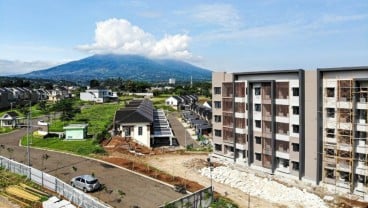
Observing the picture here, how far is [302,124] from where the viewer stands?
1342 inches

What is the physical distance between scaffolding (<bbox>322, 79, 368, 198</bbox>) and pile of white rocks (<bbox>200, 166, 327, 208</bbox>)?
114 inches

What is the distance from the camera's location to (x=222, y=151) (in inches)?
1695

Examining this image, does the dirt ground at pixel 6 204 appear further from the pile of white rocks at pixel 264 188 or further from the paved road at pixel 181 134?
the paved road at pixel 181 134

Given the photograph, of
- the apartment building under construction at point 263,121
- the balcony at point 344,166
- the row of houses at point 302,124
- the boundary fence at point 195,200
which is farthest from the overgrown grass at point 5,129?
the balcony at point 344,166

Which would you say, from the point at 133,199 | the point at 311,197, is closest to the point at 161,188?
the point at 133,199

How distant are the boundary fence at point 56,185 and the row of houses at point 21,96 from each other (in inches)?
2412

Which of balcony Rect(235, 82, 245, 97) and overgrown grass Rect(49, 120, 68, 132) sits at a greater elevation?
balcony Rect(235, 82, 245, 97)

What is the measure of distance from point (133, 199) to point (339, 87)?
18.7 m

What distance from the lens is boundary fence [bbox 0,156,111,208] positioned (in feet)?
83.9

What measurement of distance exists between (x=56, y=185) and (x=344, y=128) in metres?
23.6

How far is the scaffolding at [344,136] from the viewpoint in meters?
30.5

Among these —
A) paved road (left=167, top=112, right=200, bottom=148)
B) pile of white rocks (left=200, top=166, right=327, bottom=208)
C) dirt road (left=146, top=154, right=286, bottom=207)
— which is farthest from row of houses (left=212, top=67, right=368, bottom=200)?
paved road (left=167, top=112, right=200, bottom=148)

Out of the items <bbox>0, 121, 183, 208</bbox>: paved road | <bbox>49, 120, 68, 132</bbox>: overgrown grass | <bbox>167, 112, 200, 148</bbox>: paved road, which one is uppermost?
<bbox>49, 120, 68, 132</bbox>: overgrown grass

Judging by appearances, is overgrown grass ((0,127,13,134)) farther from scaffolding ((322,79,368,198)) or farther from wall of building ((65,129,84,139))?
scaffolding ((322,79,368,198))
